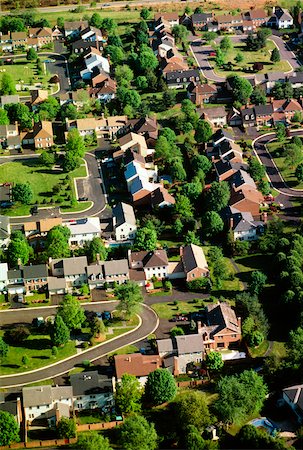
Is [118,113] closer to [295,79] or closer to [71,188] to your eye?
[71,188]

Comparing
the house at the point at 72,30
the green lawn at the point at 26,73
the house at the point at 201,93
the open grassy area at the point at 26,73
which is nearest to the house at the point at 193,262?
the house at the point at 201,93

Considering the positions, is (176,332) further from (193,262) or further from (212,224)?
(212,224)

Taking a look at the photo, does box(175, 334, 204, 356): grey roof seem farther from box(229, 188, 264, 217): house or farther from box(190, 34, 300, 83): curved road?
box(190, 34, 300, 83): curved road

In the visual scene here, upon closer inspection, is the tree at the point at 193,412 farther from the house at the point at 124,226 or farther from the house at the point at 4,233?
the house at the point at 4,233

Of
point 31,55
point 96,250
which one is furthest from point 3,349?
point 31,55

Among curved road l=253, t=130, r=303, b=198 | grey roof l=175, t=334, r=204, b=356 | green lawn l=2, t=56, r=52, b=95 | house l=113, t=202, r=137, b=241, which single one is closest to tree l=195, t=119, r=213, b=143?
curved road l=253, t=130, r=303, b=198
